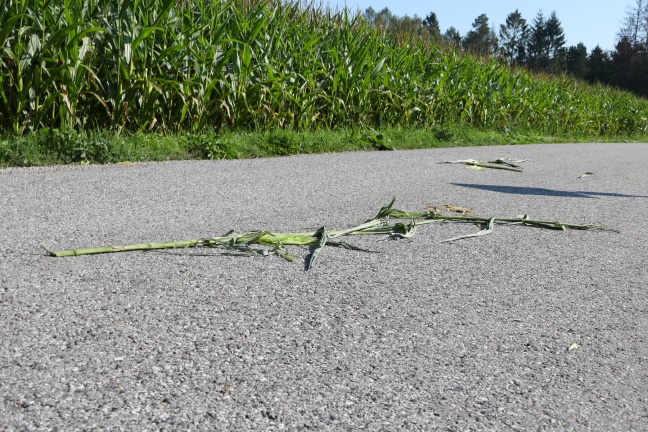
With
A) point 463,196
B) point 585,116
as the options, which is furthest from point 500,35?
point 463,196

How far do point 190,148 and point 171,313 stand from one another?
4886mm

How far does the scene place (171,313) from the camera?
276 cm

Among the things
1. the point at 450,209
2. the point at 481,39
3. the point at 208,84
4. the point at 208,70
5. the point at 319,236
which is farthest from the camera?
the point at 481,39

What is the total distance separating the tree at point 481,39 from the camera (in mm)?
18000

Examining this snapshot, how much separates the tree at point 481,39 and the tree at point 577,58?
929 centimetres

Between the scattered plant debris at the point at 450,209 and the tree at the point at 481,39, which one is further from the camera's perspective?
the tree at the point at 481,39

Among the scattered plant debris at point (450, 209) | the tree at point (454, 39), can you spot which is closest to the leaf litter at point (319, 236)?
the scattered plant debris at point (450, 209)

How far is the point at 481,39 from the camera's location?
9669 centimetres

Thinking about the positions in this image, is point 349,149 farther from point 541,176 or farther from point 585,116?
point 585,116

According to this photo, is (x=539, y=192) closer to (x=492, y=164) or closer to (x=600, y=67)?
(x=492, y=164)

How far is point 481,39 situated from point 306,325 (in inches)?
3889

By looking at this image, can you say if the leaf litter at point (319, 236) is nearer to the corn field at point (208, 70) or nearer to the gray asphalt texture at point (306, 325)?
the gray asphalt texture at point (306, 325)

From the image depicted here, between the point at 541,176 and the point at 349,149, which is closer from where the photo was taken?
the point at 541,176

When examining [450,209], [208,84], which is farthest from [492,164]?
[450,209]
